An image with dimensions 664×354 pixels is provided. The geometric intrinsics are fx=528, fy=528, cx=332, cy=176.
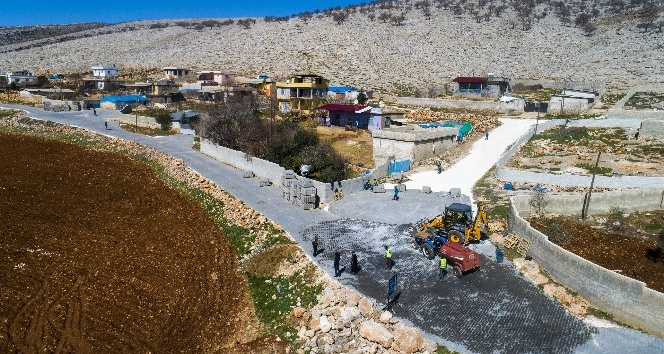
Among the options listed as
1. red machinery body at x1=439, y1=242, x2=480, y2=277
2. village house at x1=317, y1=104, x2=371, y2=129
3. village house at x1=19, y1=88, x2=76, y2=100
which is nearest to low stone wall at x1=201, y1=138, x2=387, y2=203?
red machinery body at x1=439, y1=242, x2=480, y2=277

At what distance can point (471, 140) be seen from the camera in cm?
4381

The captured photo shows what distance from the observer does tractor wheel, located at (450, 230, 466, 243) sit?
20141 millimetres

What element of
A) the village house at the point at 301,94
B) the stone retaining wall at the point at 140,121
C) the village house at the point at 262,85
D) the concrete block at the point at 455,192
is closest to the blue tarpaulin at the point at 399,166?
the concrete block at the point at 455,192

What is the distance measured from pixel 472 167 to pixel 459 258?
17.9 meters

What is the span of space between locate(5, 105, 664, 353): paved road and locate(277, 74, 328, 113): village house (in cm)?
3449

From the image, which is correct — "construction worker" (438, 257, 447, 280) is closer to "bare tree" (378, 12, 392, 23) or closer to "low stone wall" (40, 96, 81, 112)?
"low stone wall" (40, 96, 81, 112)

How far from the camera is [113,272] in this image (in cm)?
2020

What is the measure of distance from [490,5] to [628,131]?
108m

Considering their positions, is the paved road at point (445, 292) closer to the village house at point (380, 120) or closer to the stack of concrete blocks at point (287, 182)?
the stack of concrete blocks at point (287, 182)

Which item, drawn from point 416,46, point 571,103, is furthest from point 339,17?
point 571,103

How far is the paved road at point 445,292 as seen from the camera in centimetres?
1462

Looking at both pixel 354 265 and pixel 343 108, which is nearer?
pixel 354 265

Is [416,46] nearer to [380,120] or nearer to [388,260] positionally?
[380,120]

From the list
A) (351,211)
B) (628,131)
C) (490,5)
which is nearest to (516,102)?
(628,131)
